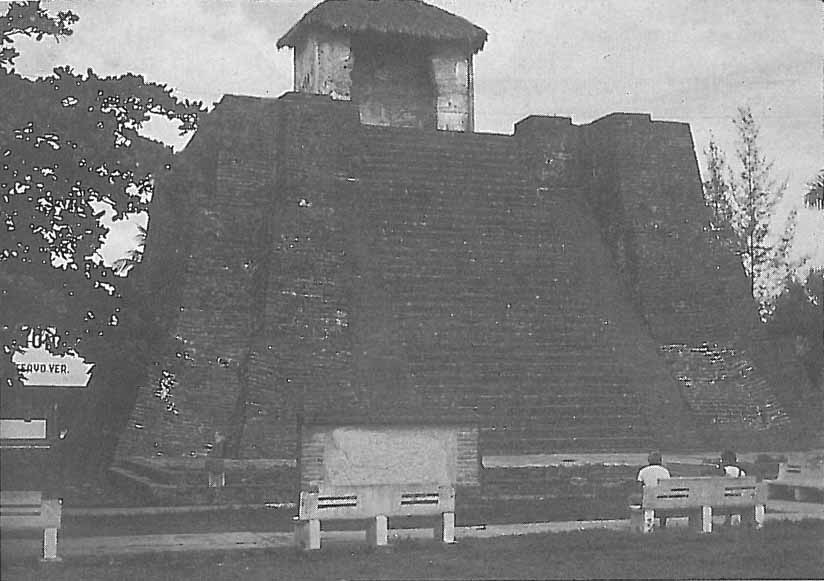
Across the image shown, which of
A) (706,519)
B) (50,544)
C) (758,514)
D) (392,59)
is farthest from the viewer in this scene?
(392,59)

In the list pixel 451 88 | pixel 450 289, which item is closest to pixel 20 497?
pixel 450 289

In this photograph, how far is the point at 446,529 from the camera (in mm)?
8586

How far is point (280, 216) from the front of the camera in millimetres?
14266

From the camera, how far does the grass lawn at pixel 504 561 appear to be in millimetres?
7215

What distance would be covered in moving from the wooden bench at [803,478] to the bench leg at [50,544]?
6978 millimetres

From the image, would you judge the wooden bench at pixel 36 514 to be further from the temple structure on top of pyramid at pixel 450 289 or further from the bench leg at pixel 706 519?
the bench leg at pixel 706 519

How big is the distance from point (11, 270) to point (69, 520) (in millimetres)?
2519

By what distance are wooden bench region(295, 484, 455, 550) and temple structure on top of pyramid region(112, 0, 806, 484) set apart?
3110 mm

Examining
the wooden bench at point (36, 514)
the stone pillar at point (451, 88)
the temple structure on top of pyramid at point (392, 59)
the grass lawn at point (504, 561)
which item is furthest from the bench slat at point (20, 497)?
the stone pillar at point (451, 88)

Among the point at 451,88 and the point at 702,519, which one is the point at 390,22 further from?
the point at 702,519

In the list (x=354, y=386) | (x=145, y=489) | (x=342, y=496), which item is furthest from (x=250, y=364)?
(x=342, y=496)

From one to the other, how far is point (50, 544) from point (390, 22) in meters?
12.6

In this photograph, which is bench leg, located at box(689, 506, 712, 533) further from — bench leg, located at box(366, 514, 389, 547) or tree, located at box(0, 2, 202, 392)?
tree, located at box(0, 2, 202, 392)

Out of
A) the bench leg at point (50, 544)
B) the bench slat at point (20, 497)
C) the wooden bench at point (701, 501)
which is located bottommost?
the bench leg at point (50, 544)
